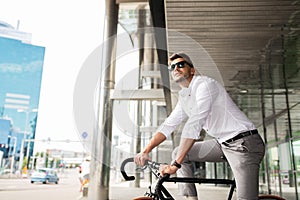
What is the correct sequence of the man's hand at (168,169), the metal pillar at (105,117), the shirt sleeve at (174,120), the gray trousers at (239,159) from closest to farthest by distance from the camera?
the man's hand at (168,169) → the gray trousers at (239,159) → the shirt sleeve at (174,120) → the metal pillar at (105,117)

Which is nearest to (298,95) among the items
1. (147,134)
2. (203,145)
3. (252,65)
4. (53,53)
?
(252,65)

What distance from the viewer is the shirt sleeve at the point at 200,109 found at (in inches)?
59.5

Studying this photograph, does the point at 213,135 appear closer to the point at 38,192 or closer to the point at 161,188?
the point at 161,188

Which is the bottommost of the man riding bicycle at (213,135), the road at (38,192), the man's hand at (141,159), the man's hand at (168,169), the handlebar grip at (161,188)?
the road at (38,192)

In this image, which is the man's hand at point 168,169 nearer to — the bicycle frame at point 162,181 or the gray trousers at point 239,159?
the bicycle frame at point 162,181

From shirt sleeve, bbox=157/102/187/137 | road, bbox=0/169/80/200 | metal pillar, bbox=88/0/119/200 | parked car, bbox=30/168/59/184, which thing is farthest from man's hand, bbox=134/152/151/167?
parked car, bbox=30/168/59/184

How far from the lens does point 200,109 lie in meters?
1.57

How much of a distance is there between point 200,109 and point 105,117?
491 centimetres

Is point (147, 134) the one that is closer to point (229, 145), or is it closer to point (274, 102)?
point (274, 102)

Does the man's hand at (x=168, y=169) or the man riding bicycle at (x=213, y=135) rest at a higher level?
the man riding bicycle at (x=213, y=135)

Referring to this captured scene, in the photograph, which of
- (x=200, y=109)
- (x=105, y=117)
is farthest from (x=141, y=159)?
(x=105, y=117)

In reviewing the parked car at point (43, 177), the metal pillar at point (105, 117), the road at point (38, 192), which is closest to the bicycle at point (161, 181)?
the metal pillar at point (105, 117)

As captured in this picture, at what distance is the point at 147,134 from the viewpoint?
53.9 ft

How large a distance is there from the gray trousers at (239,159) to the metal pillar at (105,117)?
15.4 ft
